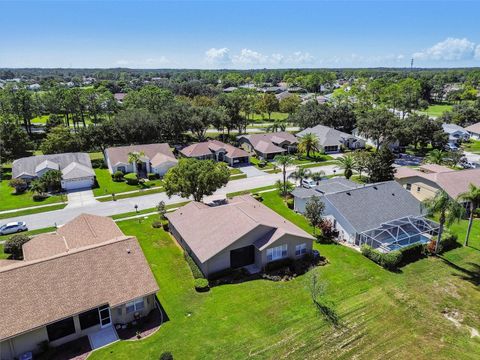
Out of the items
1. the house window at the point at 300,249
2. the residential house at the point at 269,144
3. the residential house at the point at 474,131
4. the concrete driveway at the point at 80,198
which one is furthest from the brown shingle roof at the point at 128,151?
the residential house at the point at 474,131

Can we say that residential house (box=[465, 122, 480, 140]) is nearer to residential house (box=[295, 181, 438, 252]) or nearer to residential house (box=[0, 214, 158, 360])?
residential house (box=[295, 181, 438, 252])

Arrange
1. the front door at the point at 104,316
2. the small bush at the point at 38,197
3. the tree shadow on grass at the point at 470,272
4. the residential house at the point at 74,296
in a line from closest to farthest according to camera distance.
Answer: the residential house at the point at 74,296, the front door at the point at 104,316, the tree shadow on grass at the point at 470,272, the small bush at the point at 38,197

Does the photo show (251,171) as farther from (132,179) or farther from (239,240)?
(239,240)

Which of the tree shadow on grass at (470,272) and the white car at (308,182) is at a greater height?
the white car at (308,182)

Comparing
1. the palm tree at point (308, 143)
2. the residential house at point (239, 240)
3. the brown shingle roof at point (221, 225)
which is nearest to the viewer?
the residential house at point (239, 240)

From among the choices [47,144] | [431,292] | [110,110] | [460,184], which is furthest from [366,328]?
[110,110]

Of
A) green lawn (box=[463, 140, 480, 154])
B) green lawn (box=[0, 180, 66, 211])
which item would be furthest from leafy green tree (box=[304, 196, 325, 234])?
green lawn (box=[463, 140, 480, 154])

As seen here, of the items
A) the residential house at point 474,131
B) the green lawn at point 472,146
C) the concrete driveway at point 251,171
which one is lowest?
the concrete driveway at point 251,171

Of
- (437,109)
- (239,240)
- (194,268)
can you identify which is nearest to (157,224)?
(194,268)

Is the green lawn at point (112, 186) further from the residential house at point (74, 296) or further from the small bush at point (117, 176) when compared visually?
the residential house at point (74, 296)
